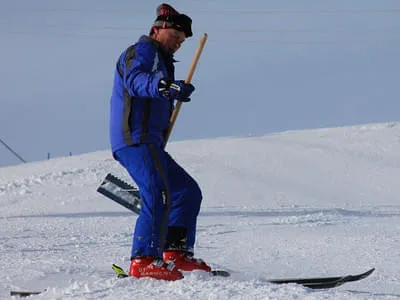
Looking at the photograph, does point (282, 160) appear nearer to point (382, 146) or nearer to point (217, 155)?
point (217, 155)

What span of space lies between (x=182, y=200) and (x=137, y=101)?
0.68 metres

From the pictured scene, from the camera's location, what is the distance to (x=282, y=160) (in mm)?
19828

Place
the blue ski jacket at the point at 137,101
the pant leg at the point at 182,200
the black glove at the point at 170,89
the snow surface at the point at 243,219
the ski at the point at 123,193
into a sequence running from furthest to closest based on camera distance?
the ski at the point at 123,193 < the snow surface at the point at 243,219 < the pant leg at the point at 182,200 < the blue ski jacket at the point at 137,101 < the black glove at the point at 170,89

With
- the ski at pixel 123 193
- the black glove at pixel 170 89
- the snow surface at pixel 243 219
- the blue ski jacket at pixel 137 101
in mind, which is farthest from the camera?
the ski at pixel 123 193

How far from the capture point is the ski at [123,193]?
16.7 feet

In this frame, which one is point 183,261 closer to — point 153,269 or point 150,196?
point 153,269

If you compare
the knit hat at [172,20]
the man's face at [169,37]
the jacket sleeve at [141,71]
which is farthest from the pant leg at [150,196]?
the knit hat at [172,20]

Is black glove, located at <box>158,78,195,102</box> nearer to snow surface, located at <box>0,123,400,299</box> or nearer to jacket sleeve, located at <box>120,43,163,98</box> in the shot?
jacket sleeve, located at <box>120,43,163,98</box>

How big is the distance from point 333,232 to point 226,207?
458 cm

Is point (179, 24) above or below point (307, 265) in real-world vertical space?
above

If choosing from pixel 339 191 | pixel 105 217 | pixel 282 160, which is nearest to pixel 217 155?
pixel 282 160

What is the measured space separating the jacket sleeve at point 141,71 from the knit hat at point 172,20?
0.21 meters

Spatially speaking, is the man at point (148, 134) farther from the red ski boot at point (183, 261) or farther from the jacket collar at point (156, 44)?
the red ski boot at point (183, 261)

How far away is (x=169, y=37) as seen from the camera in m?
4.48
